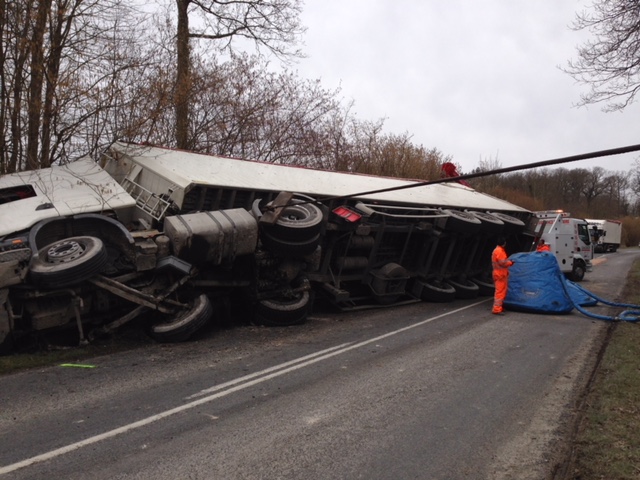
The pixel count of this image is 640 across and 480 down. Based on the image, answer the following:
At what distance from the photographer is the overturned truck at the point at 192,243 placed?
20.1ft

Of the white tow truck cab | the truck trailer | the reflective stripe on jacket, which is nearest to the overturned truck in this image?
the reflective stripe on jacket

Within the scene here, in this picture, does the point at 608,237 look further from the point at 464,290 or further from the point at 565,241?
the point at 464,290

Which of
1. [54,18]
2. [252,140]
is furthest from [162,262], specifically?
[252,140]

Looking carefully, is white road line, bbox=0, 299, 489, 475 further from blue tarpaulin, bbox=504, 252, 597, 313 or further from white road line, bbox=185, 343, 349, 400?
blue tarpaulin, bbox=504, 252, 597, 313

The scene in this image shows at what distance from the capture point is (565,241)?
56.1ft

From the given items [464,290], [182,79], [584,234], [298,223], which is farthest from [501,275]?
[584,234]

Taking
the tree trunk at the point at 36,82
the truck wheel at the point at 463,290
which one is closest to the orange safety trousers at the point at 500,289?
the truck wheel at the point at 463,290

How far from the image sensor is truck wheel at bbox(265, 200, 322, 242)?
Result: 7.77 m

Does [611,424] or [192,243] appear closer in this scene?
[611,424]

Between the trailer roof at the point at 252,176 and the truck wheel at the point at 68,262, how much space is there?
5.77 feet

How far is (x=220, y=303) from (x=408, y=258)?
4907 millimetres

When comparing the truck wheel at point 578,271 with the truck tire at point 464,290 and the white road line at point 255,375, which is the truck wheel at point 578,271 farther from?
the white road line at point 255,375

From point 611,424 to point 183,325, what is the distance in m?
4.81

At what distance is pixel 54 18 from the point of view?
9.64 meters
